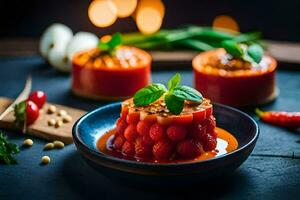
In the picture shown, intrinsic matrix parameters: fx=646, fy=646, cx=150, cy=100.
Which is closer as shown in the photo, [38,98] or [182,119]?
[182,119]

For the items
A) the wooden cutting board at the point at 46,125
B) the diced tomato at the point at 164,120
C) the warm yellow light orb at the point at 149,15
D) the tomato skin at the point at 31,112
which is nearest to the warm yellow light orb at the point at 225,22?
the warm yellow light orb at the point at 149,15

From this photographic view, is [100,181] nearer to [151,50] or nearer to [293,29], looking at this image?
[151,50]

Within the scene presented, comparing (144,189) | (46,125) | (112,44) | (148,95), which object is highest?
(148,95)

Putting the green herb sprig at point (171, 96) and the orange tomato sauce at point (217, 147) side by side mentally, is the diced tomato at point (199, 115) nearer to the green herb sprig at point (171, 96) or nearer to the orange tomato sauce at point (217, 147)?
the green herb sprig at point (171, 96)

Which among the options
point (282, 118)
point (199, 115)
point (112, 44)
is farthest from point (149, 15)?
point (199, 115)

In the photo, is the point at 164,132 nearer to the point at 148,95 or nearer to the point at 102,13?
the point at 148,95

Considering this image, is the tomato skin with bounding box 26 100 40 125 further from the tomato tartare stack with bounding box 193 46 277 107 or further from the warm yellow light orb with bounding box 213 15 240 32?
the warm yellow light orb with bounding box 213 15 240 32

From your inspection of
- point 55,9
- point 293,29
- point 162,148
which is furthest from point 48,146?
point 293,29
